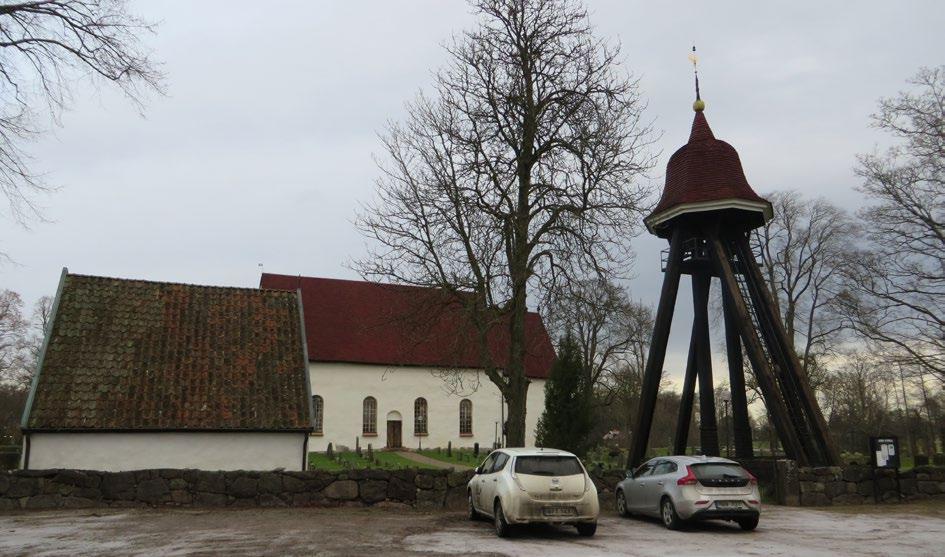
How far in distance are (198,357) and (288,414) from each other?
369 centimetres

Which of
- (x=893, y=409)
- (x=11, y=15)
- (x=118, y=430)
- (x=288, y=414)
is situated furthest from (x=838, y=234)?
(x=11, y=15)

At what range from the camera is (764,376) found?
20078mm

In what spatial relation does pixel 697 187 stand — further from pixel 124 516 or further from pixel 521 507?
pixel 124 516

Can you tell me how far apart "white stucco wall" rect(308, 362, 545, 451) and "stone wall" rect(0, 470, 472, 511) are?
77.3ft

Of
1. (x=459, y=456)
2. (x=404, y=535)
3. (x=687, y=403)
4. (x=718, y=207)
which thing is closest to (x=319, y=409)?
(x=459, y=456)

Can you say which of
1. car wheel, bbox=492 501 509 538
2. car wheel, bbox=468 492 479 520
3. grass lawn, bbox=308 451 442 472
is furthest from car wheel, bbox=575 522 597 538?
grass lawn, bbox=308 451 442 472

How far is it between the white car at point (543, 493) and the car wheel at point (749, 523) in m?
3.17

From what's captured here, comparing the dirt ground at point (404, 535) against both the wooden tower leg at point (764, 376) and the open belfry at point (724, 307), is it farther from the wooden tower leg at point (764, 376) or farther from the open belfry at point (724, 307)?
the open belfry at point (724, 307)

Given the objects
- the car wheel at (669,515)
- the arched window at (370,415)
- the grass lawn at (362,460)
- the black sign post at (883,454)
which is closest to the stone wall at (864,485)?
the black sign post at (883,454)

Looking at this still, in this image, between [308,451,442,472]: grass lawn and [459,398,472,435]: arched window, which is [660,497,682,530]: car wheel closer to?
[308,451,442,472]: grass lawn

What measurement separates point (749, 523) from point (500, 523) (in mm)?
4898

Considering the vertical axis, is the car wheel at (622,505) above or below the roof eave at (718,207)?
below

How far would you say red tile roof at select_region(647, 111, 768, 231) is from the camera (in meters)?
22.1

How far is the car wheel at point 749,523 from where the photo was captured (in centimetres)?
1330
